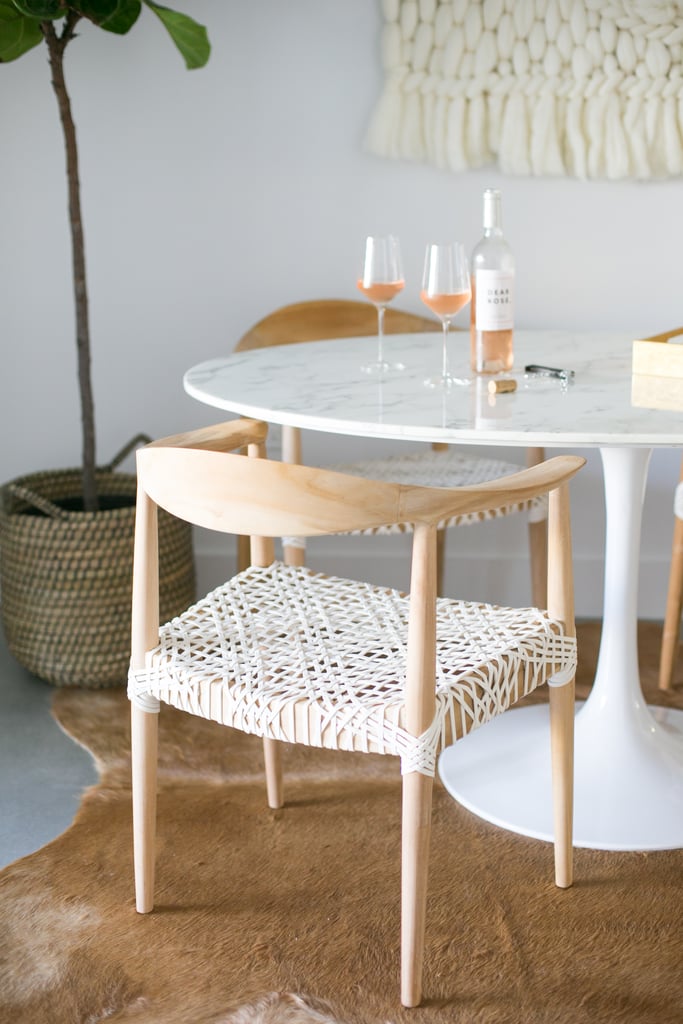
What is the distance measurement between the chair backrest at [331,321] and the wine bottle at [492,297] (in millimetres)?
716

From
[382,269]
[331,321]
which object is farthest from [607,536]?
[331,321]

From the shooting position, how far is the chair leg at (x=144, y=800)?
169 centimetres

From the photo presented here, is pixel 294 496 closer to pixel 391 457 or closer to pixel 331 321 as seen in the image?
pixel 391 457

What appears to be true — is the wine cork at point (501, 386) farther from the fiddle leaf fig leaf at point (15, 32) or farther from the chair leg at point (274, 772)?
the fiddle leaf fig leaf at point (15, 32)

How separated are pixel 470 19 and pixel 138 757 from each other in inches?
71.3

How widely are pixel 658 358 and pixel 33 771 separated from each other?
4.49 feet

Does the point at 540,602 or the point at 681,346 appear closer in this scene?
the point at 681,346

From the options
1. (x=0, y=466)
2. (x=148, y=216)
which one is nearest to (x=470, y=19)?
(x=148, y=216)

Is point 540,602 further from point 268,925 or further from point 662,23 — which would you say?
point 662,23

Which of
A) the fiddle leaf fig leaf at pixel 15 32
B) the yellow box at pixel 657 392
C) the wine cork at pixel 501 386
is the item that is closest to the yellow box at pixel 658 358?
the yellow box at pixel 657 392

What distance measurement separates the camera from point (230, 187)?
9.30 ft

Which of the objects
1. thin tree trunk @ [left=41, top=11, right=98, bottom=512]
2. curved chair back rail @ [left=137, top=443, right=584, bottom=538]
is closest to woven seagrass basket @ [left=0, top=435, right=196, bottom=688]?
thin tree trunk @ [left=41, top=11, right=98, bottom=512]

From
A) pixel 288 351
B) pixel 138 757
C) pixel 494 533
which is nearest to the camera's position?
pixel 138 757

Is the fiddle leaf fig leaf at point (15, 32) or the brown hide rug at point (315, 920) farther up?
the fiddle leaf fig leaf at point (15, 32)
